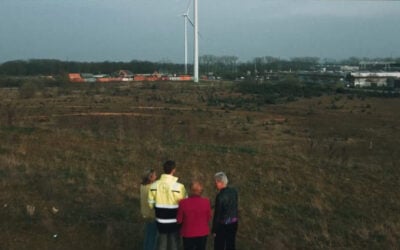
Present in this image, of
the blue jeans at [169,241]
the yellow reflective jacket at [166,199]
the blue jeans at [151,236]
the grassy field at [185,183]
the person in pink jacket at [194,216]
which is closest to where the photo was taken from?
the person in pink jacket at [194,216]

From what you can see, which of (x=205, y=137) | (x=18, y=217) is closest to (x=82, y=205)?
(x=18, y=217)

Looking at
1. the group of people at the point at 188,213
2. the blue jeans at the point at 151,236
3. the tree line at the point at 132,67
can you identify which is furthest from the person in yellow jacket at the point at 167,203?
the tree line at the point at 132,67

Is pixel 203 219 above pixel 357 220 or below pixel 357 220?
above

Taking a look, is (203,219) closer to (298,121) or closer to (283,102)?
(298,121)

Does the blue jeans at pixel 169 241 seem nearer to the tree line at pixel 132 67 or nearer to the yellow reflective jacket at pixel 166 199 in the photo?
the yellow reflective jacket at pixel 166 199

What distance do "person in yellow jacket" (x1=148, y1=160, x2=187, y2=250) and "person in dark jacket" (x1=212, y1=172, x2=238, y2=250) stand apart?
38cm

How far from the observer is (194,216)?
5.40 m

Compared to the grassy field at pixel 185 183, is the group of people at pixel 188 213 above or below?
above

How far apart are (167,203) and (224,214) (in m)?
0.62

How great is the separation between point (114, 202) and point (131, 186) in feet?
4.29

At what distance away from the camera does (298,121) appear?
35.9 meters

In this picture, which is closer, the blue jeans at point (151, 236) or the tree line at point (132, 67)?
the blue jeans at point (151, 236)

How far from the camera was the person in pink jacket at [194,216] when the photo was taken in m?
5.39

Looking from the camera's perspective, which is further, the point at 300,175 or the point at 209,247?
the point at 300,175
